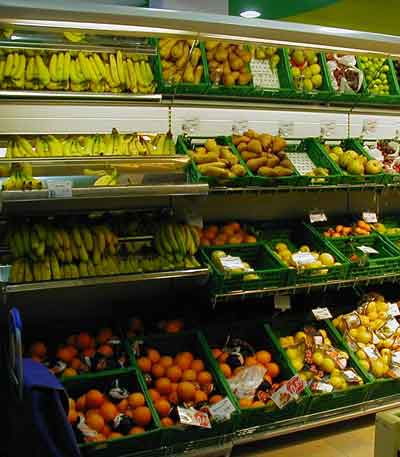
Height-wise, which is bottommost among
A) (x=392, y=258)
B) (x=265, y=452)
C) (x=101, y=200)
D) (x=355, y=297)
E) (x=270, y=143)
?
(x=265, y=452)

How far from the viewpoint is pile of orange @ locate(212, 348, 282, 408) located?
300 centimetres

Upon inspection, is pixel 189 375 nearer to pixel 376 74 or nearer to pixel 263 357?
pixel 263 357

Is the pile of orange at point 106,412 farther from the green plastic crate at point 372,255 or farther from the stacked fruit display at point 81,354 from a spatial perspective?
the green plastic crate at point 372,255

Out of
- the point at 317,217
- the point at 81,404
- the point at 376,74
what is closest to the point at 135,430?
the point at 81,404

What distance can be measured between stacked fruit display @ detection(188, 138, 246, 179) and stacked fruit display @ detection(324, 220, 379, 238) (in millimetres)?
910

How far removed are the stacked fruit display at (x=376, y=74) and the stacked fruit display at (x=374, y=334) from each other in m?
1.46

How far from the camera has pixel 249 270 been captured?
10.4 ft

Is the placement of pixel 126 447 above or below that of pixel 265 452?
above

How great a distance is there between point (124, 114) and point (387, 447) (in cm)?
240

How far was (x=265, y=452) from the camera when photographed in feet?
10.2

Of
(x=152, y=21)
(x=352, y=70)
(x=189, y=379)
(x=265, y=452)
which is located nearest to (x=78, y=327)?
(x=189, y=379)

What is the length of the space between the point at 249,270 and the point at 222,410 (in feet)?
2.50

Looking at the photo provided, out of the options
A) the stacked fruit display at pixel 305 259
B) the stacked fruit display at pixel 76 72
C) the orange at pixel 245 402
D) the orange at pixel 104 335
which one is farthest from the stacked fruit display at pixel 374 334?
the stacked fruit display at pixel 76 72

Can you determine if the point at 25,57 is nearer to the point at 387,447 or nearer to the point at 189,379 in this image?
the point at 189,379
